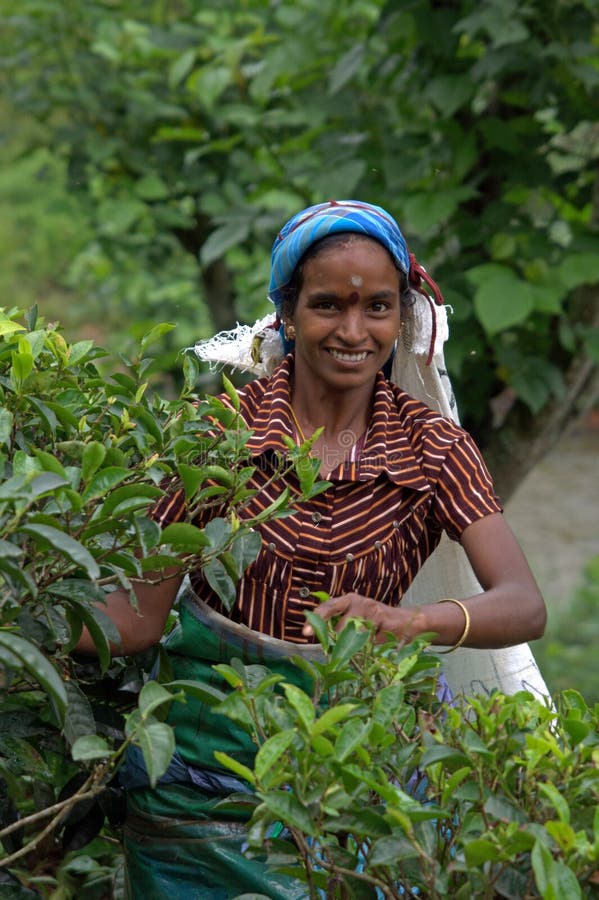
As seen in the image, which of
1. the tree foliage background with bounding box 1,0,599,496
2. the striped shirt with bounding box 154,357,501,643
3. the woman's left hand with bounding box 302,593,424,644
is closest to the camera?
the woman's left hand with bounding box 302,593,424,644

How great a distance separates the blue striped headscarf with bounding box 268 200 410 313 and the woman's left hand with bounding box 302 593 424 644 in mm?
651

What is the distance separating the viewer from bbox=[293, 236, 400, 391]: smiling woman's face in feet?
7.35

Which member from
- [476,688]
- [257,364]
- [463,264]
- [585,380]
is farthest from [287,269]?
[585,380]

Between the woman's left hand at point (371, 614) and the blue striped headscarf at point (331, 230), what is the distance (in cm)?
65

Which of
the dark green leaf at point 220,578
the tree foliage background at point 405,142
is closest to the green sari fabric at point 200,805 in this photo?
the dark green leaf at point 220,578

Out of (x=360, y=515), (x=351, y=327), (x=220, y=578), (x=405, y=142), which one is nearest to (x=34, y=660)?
(x=220, y=578)

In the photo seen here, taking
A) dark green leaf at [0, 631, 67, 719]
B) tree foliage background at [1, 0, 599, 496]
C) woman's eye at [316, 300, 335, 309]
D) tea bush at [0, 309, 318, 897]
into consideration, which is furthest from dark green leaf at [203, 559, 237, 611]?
tree foliage background at [1, 0, 599, 496]

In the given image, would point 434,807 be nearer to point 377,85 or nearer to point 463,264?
point 463,264

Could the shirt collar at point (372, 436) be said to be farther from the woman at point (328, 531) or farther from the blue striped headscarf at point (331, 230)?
the blue striped headscarf at point (331, 230)

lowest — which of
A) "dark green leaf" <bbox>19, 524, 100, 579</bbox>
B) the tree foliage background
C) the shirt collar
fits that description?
"dark green leaf" <bbox>19, 524, 100, 579</bbox>

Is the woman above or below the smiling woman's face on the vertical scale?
below

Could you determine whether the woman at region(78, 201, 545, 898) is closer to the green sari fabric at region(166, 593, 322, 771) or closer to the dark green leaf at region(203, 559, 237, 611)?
the green sari fabric at region(166, 593, 322, 771)

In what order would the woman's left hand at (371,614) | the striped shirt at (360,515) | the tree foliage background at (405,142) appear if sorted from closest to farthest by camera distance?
the woman's left hand at (371,614) < the striped shirt at (360,515) < the tree foliage background at (405,142)

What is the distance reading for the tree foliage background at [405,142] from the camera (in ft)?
12.4
